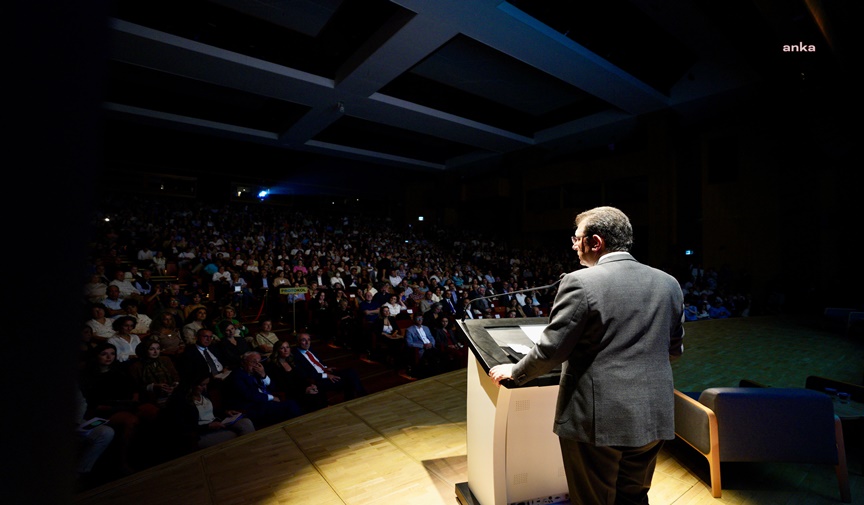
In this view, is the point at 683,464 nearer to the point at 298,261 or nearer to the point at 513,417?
the point at 513,417

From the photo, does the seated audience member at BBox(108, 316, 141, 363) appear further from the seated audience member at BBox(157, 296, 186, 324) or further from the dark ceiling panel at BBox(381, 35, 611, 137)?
the dark ceiling panel at BBox(381, 35, 611, 137)

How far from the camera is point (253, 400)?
124 inches

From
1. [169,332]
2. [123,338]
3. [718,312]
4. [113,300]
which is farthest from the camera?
[718,312]

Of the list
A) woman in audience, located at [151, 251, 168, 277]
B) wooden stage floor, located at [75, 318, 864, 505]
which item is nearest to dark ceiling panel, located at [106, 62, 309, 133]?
woman in audience, located at [151, 251, 168, 277]

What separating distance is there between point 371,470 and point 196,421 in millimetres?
1369

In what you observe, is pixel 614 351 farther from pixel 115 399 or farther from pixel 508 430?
pixel 115 399

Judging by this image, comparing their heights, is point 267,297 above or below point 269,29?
below

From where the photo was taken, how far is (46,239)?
434 millimetres

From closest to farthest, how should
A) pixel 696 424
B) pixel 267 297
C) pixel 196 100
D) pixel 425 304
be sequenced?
pixel 696 424 < pixel 425 304 < pixel 267 297 < pixel 196 100

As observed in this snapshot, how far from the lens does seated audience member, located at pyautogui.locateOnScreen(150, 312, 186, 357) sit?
4.04 meters

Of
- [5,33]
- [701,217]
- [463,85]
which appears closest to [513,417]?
[5,33]

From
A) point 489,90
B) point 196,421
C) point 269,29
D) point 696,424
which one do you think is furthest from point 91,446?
point 489,90

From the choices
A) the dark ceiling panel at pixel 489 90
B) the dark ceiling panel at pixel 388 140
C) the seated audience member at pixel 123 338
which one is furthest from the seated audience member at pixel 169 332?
the dark ceiling panel at pixel 388 140

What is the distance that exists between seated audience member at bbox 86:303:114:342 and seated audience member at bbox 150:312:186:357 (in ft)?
1.19
